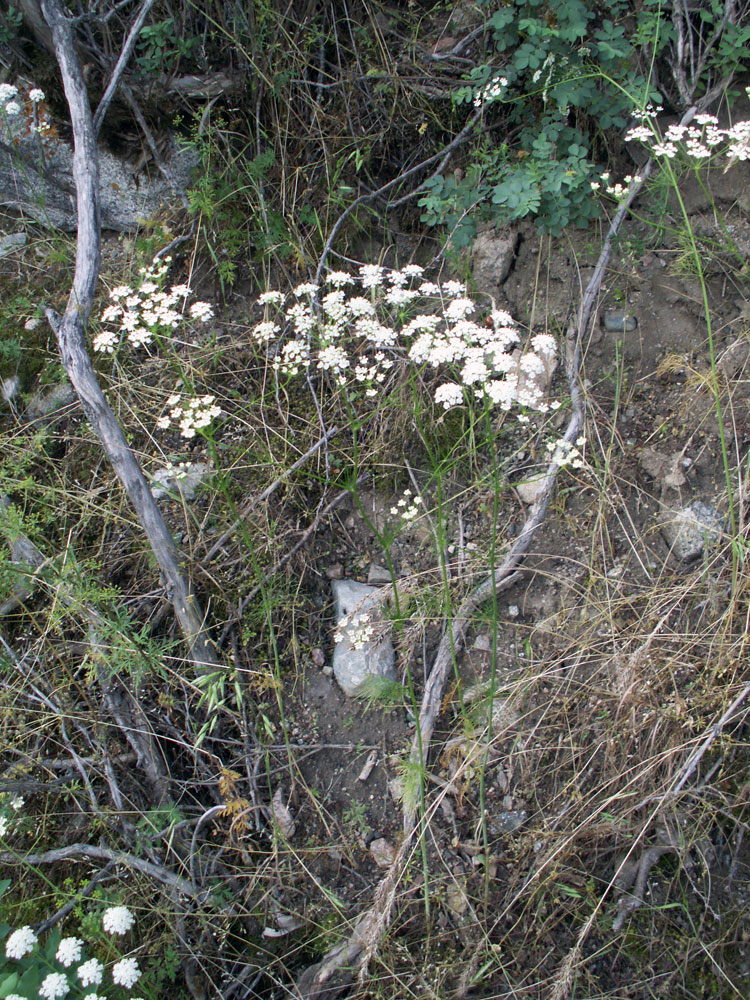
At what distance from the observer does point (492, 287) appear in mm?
3111

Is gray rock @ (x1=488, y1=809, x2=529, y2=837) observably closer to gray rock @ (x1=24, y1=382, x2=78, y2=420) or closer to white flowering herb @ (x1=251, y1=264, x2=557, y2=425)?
white flowering herb @ (x1=251, y1=264, x2=557, y2=425)

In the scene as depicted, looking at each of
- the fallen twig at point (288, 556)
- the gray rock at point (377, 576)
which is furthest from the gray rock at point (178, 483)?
the gray rock at point (377, 576)

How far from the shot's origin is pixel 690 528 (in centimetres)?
247

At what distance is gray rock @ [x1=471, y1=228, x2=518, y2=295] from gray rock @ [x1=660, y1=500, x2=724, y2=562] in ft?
4.50

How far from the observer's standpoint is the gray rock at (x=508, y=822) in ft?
7.06

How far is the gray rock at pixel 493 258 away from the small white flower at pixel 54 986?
3.02m

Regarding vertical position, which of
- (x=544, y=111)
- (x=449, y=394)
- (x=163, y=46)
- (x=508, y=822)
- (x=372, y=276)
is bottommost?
(x=508, y=822)

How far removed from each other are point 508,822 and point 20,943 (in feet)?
4.90

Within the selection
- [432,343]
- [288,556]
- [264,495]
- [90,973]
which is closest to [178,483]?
[264,495]

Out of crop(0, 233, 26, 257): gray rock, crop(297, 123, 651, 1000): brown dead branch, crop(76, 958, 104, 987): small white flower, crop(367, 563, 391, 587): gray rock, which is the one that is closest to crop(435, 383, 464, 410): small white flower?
crop(297, 123, 651, 1000): brown dead branch

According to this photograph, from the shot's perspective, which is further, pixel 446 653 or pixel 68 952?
pixel 446 653

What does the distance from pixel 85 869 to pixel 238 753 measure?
603 mm

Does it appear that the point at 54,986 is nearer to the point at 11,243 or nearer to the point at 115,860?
the point at 115,860

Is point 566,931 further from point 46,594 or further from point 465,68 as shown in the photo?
point 465,68
